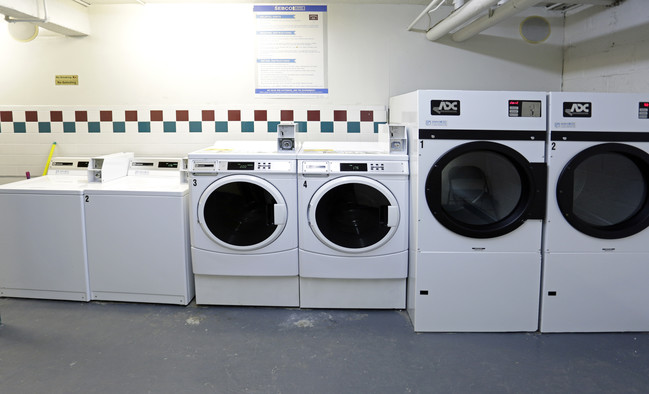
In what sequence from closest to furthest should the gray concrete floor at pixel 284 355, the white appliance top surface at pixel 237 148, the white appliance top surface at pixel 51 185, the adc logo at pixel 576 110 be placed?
the gray concrete floor at pixel 284 355
the adc logo at pixel 576 110
the white appliance top surface at pixel 237 148
the white appliance top surface at pixel 51 185

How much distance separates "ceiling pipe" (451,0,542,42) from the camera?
9.97ft

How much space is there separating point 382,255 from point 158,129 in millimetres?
2335

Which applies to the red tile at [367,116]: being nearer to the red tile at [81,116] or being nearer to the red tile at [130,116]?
the red tile at [130,116]

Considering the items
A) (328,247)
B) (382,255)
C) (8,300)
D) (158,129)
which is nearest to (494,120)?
(382,255)

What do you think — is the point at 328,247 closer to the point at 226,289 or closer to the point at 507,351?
the point at 226,289

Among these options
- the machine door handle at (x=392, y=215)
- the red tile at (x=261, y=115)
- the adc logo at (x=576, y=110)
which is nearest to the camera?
the adc logo at (x=576, y=110)

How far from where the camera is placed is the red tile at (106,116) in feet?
14.2

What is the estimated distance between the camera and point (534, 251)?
10.1 feet

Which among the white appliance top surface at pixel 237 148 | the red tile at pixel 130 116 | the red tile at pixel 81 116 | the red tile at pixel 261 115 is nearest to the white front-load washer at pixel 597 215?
the white appliance top surface at pixel 237 148

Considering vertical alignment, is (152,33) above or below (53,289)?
above

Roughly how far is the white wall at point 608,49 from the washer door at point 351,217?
6.26ft

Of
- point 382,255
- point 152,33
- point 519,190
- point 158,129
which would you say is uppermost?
point 152,33

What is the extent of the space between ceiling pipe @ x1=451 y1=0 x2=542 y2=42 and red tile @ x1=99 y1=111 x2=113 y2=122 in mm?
3103

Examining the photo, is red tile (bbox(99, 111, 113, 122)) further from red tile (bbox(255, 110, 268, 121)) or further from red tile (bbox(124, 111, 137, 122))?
red tile (bbox(255, 110, 268, 121))
